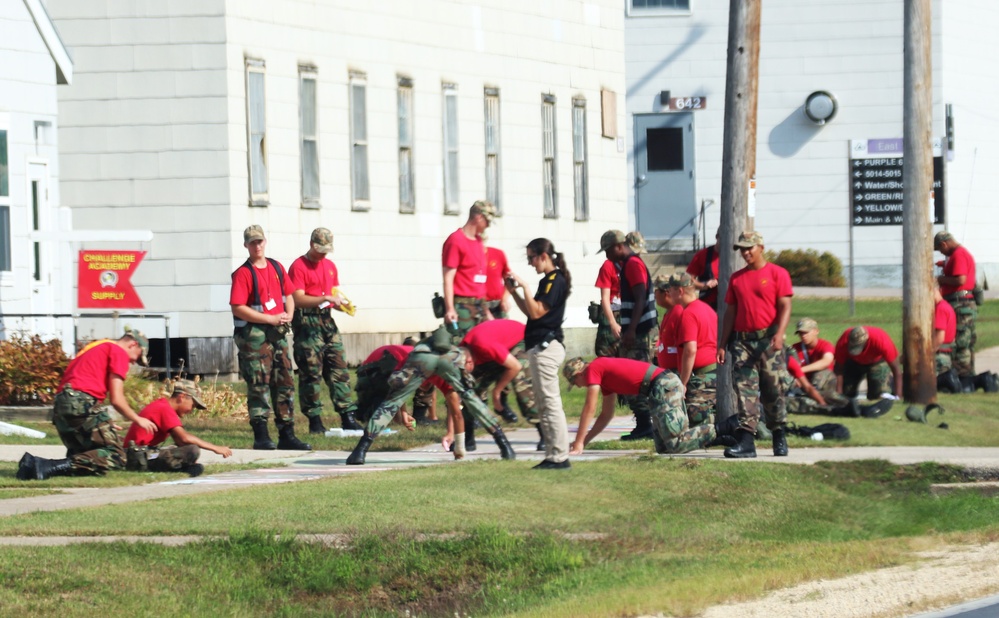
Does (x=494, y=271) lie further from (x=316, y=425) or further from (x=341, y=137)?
(x=341, y=137)

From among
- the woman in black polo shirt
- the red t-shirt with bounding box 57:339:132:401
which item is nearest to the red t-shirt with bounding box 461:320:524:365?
the woman in black polo shirt

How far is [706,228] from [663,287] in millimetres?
24049

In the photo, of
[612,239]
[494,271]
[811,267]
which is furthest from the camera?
[811,267]

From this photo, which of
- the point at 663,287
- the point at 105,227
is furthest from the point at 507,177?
the point at 663,287

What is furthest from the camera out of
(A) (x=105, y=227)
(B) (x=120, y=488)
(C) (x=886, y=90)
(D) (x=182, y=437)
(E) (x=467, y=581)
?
(C) (x=886, y=90)

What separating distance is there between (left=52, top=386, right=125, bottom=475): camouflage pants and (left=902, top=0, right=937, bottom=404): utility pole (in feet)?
31.6

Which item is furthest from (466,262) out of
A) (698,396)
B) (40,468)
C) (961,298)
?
(961,298)

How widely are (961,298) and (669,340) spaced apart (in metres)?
7.43

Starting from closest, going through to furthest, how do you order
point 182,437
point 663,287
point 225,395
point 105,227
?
point 182,437 < point 663,287 < point 225,395 < point 105,227

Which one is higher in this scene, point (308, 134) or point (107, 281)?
point (308, 134)

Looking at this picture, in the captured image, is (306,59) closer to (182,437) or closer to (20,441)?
(20,441)

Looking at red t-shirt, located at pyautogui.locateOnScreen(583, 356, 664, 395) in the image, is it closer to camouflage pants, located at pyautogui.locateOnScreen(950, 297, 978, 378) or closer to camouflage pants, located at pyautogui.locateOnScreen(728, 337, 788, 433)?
camouflage pants, located at pyautogui.locateOnScreen(728, 337, 788, 433)

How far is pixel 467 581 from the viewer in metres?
9.20

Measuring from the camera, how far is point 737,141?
15703mm
